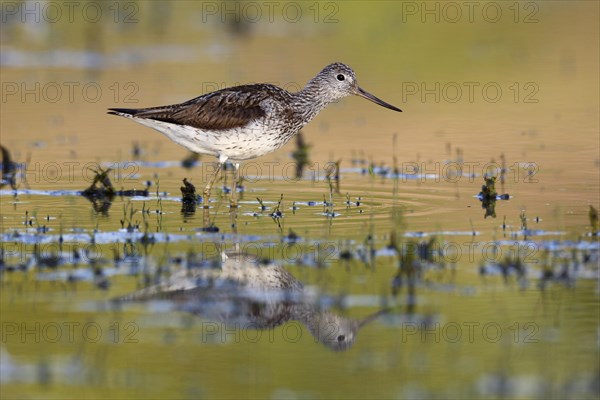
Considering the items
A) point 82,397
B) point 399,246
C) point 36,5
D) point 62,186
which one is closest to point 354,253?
point 399,246

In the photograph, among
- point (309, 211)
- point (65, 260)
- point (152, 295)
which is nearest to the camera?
point (152, 295)

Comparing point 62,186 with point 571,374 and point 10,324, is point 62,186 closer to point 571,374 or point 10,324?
point 10,324

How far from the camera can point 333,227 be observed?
11.5 meters

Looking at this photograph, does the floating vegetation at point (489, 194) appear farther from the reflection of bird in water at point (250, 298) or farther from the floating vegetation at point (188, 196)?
the reflection of bird in water at point (250, 298)

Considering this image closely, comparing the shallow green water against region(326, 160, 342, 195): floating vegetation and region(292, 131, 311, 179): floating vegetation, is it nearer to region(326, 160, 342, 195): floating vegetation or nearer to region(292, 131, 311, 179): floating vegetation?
region(326, 160, 342, 195): floating vegetation

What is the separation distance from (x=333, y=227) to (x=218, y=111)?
222 centimetres

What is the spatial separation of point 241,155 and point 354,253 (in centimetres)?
318

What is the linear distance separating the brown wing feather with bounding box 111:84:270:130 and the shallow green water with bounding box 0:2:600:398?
2.90 ft

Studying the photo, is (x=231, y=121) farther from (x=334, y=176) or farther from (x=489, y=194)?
(x=489, y=194)

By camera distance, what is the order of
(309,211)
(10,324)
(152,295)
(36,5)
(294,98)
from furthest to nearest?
(36,5) < (294,98) < (309,211) < (152,295) < (10,324)

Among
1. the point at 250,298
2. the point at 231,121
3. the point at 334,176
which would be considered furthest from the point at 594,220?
the point at 334,176

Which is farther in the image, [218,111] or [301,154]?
[301,154]

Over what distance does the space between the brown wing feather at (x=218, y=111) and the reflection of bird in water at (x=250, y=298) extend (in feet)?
10.1

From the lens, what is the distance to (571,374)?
281 inches
